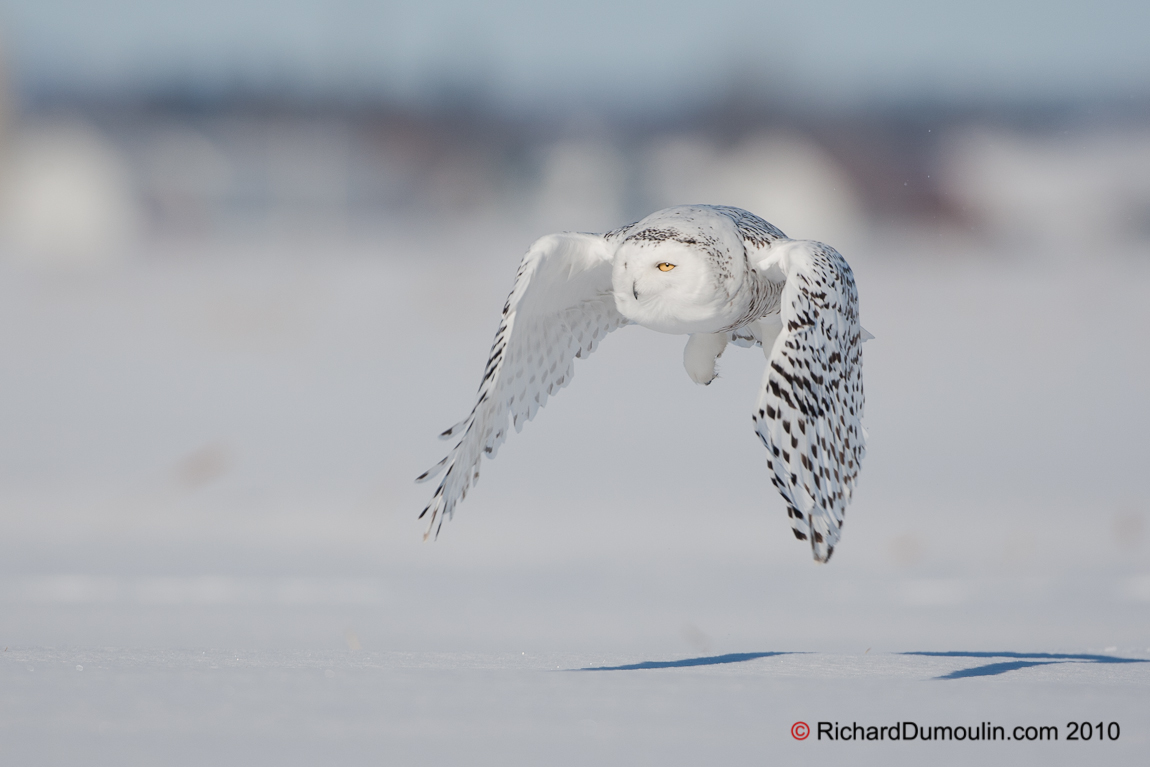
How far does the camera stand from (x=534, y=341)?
4.82 meters

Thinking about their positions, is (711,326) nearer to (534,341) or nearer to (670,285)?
(670,285)

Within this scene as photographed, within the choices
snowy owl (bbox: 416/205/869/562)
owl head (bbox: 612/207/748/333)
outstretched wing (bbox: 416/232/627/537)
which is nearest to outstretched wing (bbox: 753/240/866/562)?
snowy owl (bbox: 416/205/869/562)

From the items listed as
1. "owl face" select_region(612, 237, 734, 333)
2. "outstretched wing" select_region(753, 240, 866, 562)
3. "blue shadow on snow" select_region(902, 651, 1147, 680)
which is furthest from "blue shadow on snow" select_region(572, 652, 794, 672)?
"owl face" select_region(612, 237, 734, 333)

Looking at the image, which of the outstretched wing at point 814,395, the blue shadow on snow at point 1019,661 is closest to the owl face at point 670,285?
the outstretched wing at point 814,395

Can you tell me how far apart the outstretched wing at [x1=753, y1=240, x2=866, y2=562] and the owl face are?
253 millimetres

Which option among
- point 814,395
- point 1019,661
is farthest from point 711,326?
point 1019,661

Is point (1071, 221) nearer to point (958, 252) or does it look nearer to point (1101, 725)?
point (958, 252)

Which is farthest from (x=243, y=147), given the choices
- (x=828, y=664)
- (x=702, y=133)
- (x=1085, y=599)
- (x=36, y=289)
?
(x=828, y=664)

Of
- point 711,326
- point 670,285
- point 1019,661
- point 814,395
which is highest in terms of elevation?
point 670,285

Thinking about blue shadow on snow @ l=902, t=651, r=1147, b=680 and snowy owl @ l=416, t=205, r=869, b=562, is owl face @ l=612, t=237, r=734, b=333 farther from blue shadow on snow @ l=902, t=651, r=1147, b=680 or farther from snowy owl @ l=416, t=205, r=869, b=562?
blue shadow on snow @ l=902, t=651, r=1147, b=680

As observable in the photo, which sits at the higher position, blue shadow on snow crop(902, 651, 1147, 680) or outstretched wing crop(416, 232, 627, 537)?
outstretched wing crop(416, 232, 627, 537)

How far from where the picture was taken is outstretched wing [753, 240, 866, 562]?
12.2 ft

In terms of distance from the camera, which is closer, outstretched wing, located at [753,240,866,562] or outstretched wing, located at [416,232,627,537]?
outstretched wing, located at [753,240,866,562]

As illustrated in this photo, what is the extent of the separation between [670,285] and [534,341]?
0.73 metres
